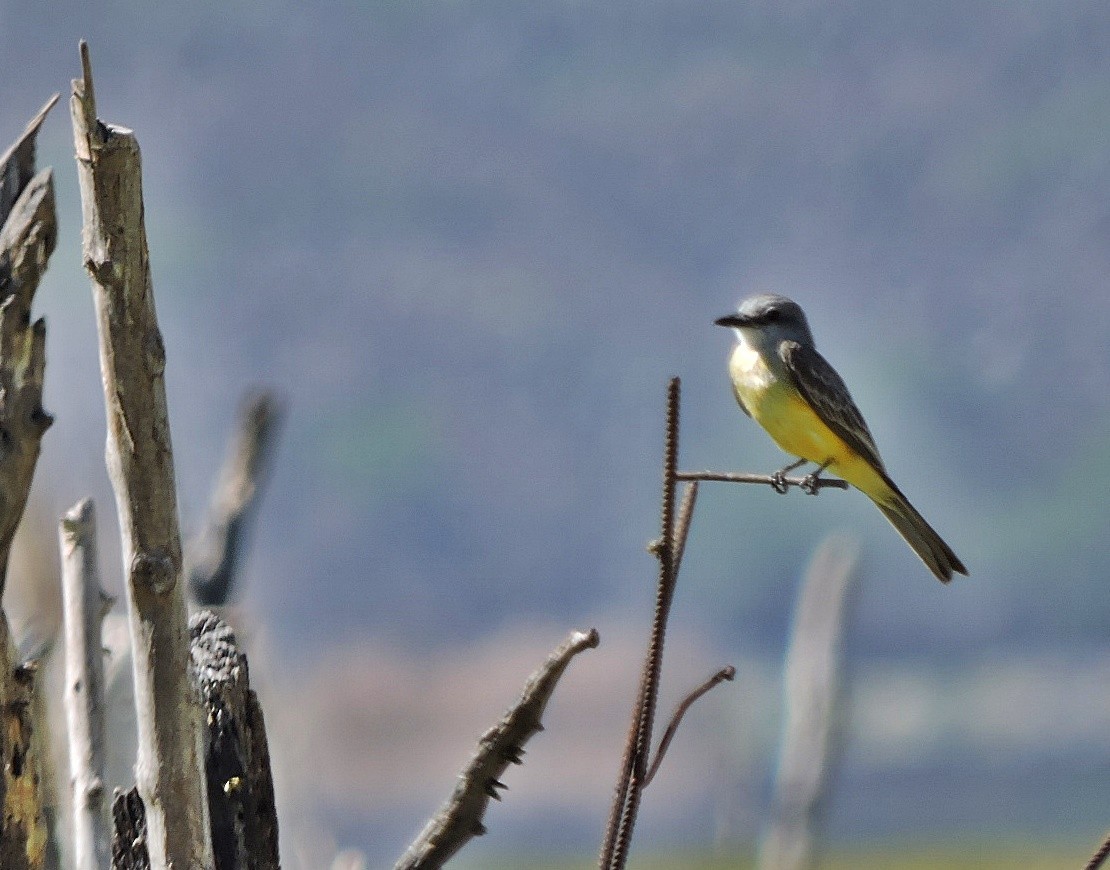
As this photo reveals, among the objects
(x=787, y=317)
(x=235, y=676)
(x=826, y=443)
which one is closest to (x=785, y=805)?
(x=235, y=676)

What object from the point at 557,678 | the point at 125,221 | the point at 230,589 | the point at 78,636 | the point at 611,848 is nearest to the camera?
the point at 611,848

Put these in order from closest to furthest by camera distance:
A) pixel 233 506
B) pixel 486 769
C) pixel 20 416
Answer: pixel 486 769 < pixel 20 416 < pixel 233 506

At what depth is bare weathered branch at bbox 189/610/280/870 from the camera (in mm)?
2027

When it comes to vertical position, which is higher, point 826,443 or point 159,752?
point 826,443

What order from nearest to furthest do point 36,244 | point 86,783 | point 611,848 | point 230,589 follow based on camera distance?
point 611,848 → point 36,244 → point 86,783 → point 230,589

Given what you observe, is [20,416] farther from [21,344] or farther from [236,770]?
A: [236,770]

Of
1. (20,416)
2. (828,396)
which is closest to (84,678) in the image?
(20,416)

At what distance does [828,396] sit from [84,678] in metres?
2.56

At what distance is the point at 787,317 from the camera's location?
466 cm

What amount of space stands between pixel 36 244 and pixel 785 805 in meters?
1.47

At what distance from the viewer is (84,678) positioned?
2.86m

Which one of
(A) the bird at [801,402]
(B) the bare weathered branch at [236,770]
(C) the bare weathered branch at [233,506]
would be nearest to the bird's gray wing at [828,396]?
(A) the bird at [801,402]

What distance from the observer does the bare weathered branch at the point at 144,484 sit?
1790 millimetres

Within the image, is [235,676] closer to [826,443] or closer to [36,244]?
[36,244]
